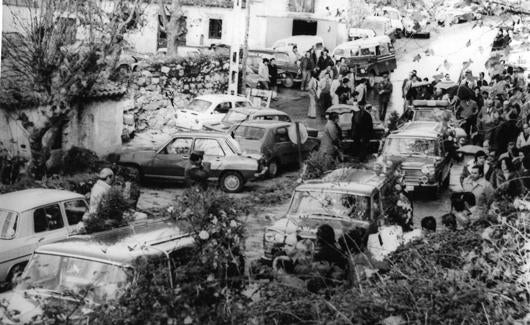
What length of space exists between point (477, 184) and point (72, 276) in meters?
4.77

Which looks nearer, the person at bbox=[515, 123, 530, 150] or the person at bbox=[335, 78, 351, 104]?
the person at bbox=[515, 123, 530, 150]

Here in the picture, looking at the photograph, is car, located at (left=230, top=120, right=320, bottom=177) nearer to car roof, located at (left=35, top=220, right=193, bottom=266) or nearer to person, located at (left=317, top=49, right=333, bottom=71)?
person, located at (left=317, top=49, right=333, bottom=71)

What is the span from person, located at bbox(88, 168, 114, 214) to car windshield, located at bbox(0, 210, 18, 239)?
0.69 metres

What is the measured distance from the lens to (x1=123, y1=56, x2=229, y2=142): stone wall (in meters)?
8.62

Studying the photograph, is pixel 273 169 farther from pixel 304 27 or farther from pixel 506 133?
pixel 506 133

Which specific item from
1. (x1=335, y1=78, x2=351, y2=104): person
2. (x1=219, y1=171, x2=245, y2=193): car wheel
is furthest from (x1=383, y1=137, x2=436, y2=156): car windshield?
(x1=219, y1=171, x2=245, y2=193): car wheel

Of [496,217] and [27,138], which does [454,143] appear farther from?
[27,138]

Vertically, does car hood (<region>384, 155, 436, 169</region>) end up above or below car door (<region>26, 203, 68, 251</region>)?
above

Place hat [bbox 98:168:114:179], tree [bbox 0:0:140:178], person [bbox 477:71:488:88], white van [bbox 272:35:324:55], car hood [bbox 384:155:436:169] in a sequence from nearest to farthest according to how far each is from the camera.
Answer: tree [bbox 0:0:140:178]
hat [bbox 98:168:114:179]
white van [bbox 272:35:324:55]
person [bbox 477:71:488:88]
car hood [bbox 384:155:436:169]

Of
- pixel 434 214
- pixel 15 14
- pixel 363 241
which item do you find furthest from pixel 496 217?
pixel 15 14

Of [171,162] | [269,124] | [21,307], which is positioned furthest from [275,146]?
[21,307]

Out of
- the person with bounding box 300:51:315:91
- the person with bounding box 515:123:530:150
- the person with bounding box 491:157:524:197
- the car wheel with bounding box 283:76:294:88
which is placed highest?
the person with bounding box 300:51:315:91

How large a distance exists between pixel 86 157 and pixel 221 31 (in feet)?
6.76

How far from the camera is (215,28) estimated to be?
833 cm
